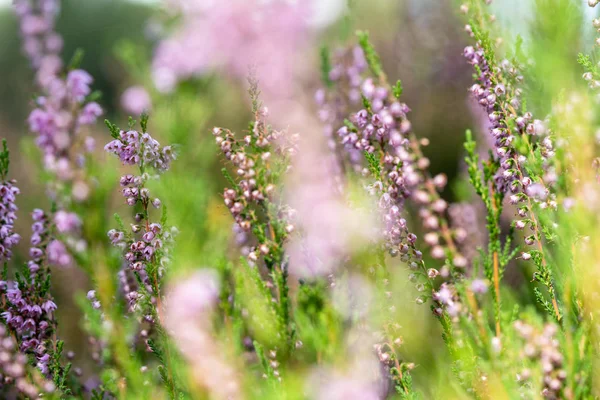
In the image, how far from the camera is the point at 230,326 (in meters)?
2.18

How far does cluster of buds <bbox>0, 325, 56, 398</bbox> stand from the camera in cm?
196

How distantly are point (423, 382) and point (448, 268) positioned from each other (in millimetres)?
1444

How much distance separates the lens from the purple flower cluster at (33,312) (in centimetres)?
226

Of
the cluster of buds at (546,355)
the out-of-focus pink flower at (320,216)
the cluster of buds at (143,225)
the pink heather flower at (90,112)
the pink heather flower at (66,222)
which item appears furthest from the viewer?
the pink heather flower at (90,112)

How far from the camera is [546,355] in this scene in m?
1.40

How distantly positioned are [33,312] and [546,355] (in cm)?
203

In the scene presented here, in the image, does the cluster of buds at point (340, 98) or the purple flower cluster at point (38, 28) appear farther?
the purple flower cluster at point (38, 28)

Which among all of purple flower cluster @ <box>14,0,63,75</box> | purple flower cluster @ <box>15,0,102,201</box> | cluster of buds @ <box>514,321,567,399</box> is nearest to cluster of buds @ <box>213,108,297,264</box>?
purple flower cluster @ <box>15,0,102,201</box>

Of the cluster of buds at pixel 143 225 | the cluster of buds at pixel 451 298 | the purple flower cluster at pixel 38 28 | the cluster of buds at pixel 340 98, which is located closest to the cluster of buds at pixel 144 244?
the cluster of buds at pixel 143 225

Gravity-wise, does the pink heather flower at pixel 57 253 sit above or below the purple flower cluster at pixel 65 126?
below

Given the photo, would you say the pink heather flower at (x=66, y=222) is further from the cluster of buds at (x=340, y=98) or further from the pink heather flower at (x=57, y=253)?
the cluster of buds at (x=340, y=98)

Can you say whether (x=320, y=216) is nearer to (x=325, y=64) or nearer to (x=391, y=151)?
(x=391, y=151)

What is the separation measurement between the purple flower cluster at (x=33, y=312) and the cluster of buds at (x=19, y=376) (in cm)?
8

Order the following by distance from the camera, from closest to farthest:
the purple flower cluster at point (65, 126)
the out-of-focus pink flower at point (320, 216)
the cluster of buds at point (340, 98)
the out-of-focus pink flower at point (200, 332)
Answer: the out-of-focus pink flower at point (200, 332), the out-of-focus pink flower at point (320, 216), the purple flower cluster at point (65, 126), the cluster of buds at point (340, 98)
